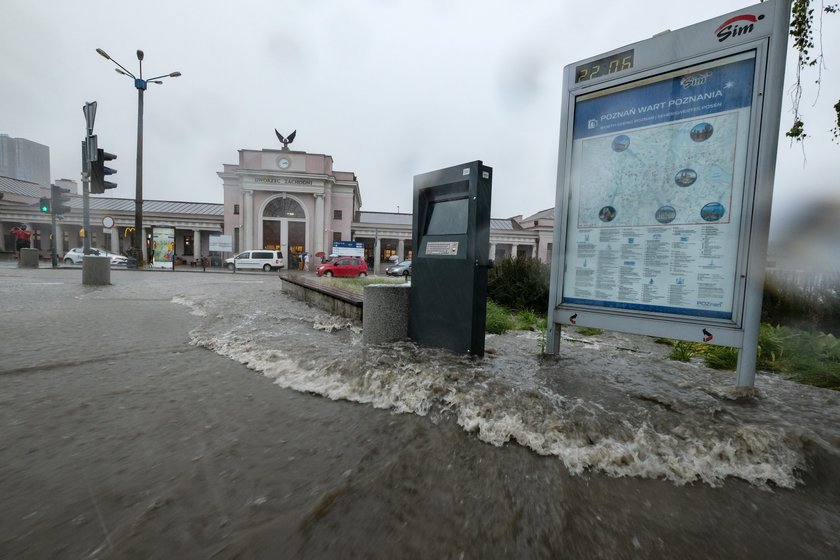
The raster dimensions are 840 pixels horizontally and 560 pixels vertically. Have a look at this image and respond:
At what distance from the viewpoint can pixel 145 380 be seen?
3.38 metres

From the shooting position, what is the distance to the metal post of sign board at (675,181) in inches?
121

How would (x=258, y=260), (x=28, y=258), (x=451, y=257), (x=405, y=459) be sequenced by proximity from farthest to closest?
(x=258, y=260), (x=28, y=258), (x=451, y=257), (x=405, y=459)

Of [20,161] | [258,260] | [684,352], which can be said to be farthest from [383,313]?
[20,161]

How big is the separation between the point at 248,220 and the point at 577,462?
3927cm

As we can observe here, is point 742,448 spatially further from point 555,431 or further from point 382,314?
point 382,314

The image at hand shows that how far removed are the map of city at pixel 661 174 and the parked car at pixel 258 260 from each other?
1177 inches

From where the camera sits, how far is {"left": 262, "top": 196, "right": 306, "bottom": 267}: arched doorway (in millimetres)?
37750

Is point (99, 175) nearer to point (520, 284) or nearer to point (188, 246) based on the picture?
point (520, 284)

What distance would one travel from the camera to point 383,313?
4805mm

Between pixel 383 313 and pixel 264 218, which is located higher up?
pixel 264 218

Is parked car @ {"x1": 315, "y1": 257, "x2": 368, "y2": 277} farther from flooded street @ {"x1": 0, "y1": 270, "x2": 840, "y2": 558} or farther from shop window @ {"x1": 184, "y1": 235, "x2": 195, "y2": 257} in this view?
shop window @ {"x1": 184, "y1": 235, "x2": 195, "y2": 257}

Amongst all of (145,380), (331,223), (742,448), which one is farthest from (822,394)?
(331,223)

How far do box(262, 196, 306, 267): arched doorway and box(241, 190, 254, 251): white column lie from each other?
3.58 ft

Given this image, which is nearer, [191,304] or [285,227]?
[191,304]
